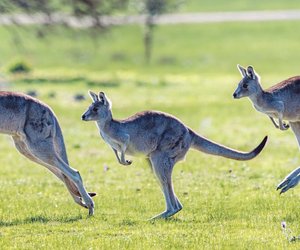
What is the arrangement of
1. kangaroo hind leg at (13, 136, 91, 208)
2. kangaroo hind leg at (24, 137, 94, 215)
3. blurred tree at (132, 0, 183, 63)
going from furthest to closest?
blurred tree at (132, 0, 183, 63), kangaroo hind leg at (13, 136, 91, 208), kangaroo hind leg at (24, 137, 94, 215)

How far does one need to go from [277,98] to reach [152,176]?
13.9ft

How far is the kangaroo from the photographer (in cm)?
1123

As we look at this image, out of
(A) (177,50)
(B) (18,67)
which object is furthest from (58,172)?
(A) (177,50)

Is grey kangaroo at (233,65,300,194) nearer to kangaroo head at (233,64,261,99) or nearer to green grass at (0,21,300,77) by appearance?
kangaroo head at (233,64,261,99)

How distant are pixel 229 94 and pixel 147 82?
4406 mm

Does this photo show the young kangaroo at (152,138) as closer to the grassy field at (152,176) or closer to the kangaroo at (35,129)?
the grassy field at (152,176)

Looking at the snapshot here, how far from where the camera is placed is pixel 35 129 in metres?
11.3

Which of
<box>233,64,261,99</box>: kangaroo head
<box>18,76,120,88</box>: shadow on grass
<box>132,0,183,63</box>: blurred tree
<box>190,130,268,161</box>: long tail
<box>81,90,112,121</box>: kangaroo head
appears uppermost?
<box>132,0,183,63</box>: blurred tree

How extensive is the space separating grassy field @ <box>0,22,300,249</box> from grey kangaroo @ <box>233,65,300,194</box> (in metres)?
0.98

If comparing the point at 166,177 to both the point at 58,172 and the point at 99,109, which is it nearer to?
the point at 99,109

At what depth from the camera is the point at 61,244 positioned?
368 inches

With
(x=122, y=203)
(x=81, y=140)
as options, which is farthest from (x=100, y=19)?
(x=122, y=203)

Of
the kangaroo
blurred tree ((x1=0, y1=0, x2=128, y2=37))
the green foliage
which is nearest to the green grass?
the green foliage

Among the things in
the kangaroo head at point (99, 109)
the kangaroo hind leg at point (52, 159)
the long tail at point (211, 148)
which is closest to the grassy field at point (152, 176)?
the kangaroo hind leg at point (52, 159)
